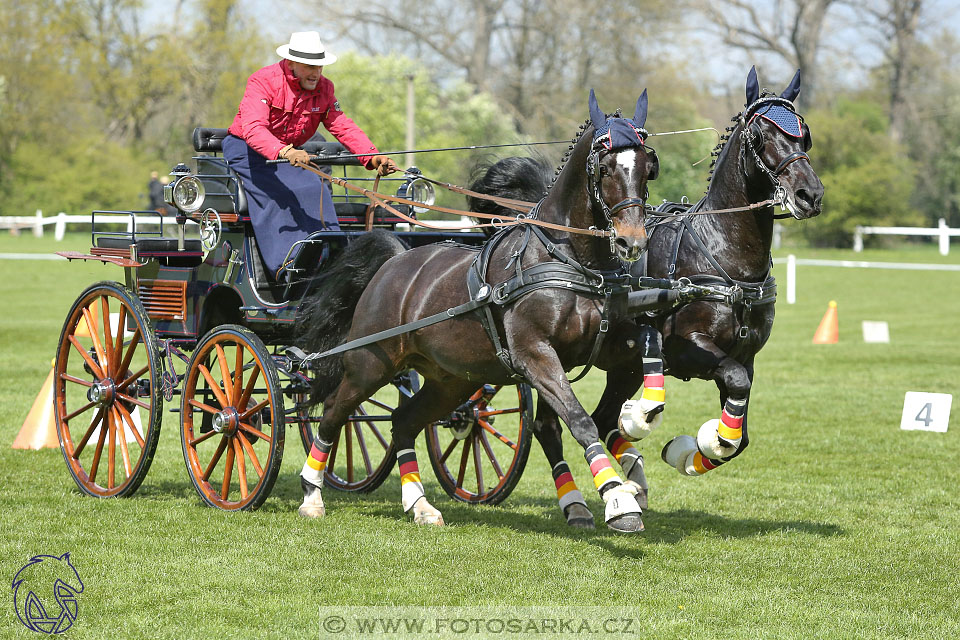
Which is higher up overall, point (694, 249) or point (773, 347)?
point (694, 249)

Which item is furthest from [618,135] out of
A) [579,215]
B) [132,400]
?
[132,400]

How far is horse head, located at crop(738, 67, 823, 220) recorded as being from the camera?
5688 mm

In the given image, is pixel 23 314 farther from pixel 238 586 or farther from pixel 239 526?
pixel 238 586

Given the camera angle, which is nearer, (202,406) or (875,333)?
(202,406)

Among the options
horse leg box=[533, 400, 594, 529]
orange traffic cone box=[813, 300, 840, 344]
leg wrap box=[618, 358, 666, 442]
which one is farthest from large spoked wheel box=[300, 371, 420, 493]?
orange traffic cone box=[813, 300, 840, 344]

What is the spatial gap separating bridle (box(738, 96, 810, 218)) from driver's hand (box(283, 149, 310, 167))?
93.2 inches

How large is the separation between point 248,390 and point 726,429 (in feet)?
8.52

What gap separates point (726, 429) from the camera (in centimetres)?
572

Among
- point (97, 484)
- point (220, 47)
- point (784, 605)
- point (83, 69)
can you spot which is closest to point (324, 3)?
point (220, 47)

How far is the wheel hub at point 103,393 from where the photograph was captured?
7066 millimetres

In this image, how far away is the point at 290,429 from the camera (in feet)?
34.4

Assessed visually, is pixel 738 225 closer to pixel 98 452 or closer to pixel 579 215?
pixel 579 215

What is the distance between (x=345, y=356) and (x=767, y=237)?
92.8 inches

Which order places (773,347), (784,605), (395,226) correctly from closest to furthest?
(784,605)
(395,226)
(773,347)
